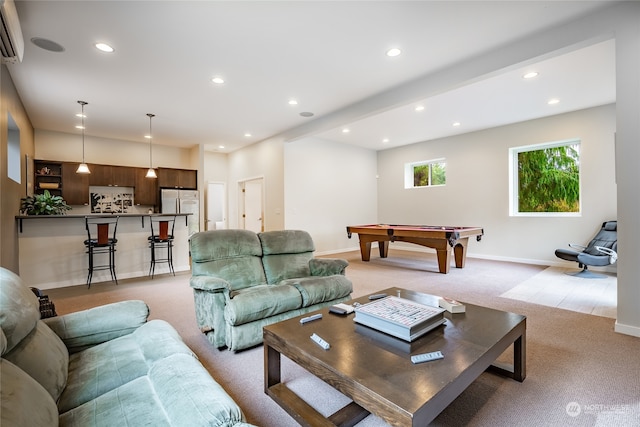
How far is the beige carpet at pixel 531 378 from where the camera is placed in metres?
1.61

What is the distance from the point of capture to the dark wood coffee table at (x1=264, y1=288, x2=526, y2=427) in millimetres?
1107

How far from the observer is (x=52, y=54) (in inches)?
126

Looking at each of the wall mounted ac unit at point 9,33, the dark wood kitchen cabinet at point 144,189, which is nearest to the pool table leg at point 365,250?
the dark wood kitchen cabinet at point 144,189

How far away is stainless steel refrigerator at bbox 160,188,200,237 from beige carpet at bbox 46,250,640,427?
3.55 m

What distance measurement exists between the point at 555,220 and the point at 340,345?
19.7 feet

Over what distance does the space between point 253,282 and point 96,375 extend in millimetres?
1652

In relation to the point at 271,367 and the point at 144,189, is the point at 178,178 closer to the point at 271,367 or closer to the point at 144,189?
the point at 144,189

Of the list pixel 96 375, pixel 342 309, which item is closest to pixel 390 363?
pixel 342 309

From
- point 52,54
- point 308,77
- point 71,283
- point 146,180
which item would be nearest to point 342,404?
point 308,77

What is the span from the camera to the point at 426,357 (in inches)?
52.4

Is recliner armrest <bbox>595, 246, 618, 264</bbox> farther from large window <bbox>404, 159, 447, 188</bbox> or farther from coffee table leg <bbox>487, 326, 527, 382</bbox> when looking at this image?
coffee table leg <bbox>487, 326, 527, 382</bbox>

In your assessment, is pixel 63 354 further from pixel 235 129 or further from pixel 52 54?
pixel 235 129

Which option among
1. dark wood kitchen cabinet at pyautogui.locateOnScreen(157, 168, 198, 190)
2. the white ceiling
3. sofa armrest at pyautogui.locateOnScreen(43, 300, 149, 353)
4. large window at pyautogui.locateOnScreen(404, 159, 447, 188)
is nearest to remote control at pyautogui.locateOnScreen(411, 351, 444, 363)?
sofa armrest at pyautogui.locateOnScreen(43, 300, 149, 353)

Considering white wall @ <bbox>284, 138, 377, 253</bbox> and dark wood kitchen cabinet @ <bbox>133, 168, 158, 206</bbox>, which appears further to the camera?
dark wood kitchen cabinet @ <bbox>133, 168, 158, 206</bbox>
